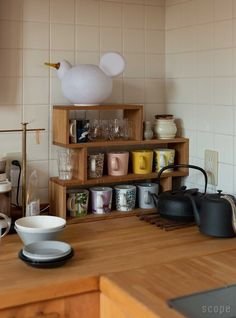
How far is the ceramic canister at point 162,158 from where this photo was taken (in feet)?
7.47

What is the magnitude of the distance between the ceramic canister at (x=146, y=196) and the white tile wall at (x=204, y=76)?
202 millimetres

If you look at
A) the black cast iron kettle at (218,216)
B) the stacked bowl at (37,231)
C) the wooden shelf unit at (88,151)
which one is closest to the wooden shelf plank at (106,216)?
the wooden shelf unit at (88,151)

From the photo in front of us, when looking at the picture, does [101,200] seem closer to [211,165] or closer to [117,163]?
[117,163]

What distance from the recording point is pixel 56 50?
7.10 ft

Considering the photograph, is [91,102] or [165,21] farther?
[165,21]

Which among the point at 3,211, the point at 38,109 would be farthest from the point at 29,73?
the point at 3,211

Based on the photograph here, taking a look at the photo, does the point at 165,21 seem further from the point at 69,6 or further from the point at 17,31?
the point at 17,31

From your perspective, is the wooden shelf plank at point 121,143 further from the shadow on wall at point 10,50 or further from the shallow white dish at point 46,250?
the shallow white dish at point 46,250

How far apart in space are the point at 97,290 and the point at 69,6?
1239 mm

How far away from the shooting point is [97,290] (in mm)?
1510

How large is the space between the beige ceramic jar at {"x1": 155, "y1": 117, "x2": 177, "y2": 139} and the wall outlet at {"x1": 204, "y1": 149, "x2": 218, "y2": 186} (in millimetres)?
186

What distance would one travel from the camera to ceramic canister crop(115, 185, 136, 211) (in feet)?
7.20

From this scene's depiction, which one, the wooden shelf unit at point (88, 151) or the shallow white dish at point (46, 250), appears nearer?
the shallow white dish at point (46, 250)

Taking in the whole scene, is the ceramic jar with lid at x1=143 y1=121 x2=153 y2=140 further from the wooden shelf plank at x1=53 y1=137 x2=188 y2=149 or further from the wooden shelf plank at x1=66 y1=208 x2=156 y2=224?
the wooden shelf plank at x1=66 y1=208 x2=156 y2=224
